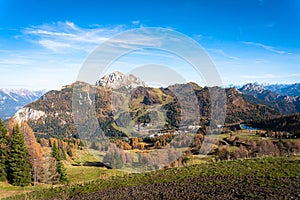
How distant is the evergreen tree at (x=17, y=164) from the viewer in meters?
36.7

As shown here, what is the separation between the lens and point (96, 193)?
16.2 m

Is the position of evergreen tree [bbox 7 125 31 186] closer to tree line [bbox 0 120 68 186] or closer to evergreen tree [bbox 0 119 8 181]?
tree line [bbox 0 120 68 186]

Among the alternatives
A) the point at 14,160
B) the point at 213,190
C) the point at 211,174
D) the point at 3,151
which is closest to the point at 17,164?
the point at 14,160

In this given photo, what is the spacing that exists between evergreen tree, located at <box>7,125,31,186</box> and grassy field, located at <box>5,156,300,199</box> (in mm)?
20867

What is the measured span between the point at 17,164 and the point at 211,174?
31326mm

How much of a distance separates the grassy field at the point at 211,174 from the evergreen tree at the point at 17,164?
20.9m

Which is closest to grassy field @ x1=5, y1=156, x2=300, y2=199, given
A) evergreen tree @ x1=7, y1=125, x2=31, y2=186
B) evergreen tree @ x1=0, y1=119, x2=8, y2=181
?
evergreen tree @ x1=7, y1=125, x2=31, y2=186

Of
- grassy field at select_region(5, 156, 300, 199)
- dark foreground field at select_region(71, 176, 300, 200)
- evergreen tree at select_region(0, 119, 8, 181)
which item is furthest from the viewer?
evergreen tree at select_region(0, 119, 8, 181)

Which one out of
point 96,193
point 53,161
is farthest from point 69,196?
point 53,161

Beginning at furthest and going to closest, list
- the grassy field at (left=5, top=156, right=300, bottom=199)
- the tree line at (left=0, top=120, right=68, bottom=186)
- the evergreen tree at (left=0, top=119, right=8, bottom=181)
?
1. the tree line at (left=0, top=120, right=68, bottom=186)
2. the evergreen tree at (left=0, top=119, right=8, bottom=181)
3. the grassy field at (left=5, top=156, right=300, bottom=199)

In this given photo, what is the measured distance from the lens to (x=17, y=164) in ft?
123

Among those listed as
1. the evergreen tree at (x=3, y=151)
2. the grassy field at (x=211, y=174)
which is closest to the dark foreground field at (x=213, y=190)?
the grassy field at (x=211, y=174)

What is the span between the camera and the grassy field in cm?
1540

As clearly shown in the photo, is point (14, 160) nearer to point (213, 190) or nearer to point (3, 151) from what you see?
point (3, 151)
